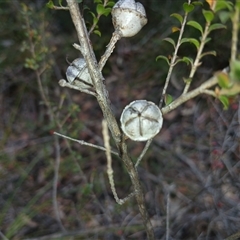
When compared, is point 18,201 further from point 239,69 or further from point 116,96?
point 239,69

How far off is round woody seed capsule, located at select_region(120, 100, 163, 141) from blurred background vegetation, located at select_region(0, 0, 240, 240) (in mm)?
1056

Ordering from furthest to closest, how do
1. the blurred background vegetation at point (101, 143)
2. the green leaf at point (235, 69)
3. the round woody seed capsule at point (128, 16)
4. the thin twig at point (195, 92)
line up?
1. the blurred background vegetation at point (101, 143)
2. the round woody seed capsule at point (128, 16)
3. the thin twig at point (195, 92)
4. the green leaf at point (235, 69)

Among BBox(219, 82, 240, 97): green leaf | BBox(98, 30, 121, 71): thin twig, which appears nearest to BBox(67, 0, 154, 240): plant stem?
BBox(98, 30, 121, 71): thin twig

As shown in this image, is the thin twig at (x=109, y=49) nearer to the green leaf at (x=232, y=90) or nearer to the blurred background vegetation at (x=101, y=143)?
the green leaf at (x=232, y=90)

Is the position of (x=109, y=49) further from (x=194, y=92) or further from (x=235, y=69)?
(x=235, y=69)

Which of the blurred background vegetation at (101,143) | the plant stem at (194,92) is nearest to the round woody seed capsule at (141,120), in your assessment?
the plant stem at (194,92)

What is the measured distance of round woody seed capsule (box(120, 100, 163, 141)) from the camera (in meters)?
0.87

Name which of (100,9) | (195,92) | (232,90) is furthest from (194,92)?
(100,9)

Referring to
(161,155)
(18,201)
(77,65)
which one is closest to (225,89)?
(77,65)

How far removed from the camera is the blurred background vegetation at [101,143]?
7.13ft

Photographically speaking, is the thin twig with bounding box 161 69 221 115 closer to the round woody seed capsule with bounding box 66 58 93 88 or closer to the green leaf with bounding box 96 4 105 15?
the round woody seed capsule with bounding box 66 58 93 88

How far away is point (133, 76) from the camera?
295 centimetres

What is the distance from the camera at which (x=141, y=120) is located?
0.87 metres

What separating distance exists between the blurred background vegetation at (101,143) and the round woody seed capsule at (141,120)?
1.06 meters
